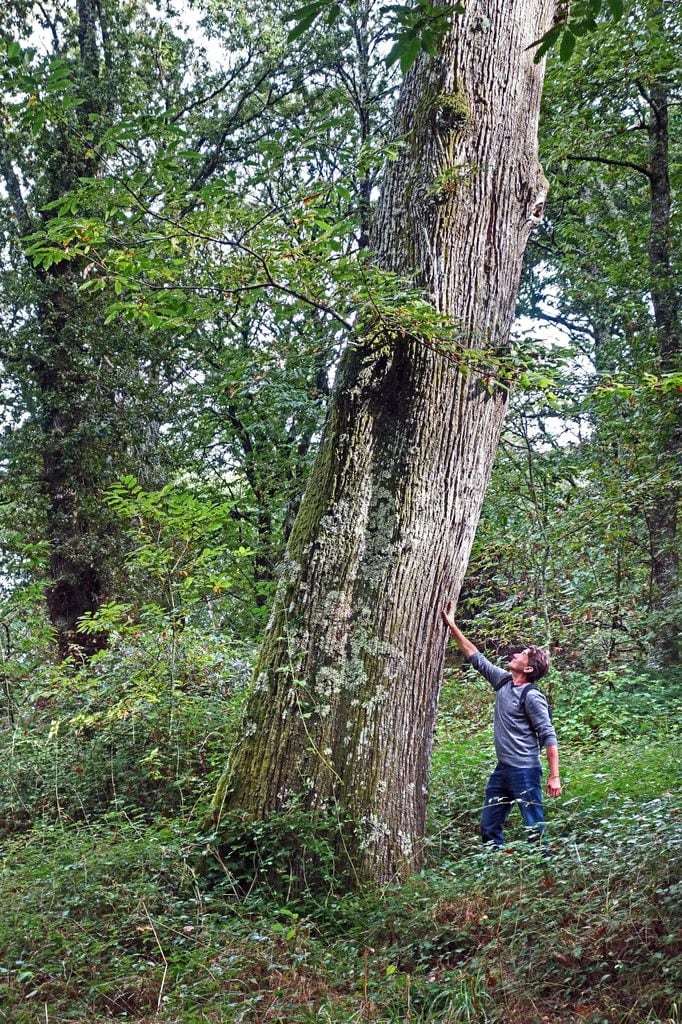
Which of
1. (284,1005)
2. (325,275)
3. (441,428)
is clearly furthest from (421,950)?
(325,275)

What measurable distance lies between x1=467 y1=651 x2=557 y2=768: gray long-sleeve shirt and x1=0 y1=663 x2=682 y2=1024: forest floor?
0.43 m

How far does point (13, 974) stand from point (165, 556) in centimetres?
338

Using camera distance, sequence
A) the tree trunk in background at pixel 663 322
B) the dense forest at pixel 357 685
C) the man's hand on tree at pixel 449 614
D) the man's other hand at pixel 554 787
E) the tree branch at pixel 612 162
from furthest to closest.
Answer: the tree branch at pixel 612 162 → the tree trunk in background at pixel 663 322 → the man's other hand at pixel 554 787 → the man's hand on tree at pixel 449 614 → the dense forest at pixel 357 685

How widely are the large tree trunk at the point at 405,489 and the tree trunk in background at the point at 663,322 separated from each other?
6.09m

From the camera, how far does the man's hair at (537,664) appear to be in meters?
5.77

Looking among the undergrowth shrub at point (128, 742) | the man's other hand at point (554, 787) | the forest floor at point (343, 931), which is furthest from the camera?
the undergrowth shrub at point (128, 742)

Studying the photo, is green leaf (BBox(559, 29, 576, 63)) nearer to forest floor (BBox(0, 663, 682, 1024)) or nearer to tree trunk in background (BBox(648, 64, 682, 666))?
forest floor (BBox(0, 663, 682, 1024))

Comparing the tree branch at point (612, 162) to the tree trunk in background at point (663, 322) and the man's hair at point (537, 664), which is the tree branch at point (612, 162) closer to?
the tree trunk in background at point (663, 322)

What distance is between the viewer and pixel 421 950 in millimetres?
3889

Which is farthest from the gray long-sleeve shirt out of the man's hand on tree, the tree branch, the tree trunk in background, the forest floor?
the tree branch

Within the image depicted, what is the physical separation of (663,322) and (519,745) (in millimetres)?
8520

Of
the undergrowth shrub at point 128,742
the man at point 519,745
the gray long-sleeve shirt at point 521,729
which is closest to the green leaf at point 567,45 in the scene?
the man at point 519,745

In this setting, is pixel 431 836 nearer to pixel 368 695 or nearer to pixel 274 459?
pixel 368 695

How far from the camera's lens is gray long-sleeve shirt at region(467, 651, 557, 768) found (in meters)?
5.59
